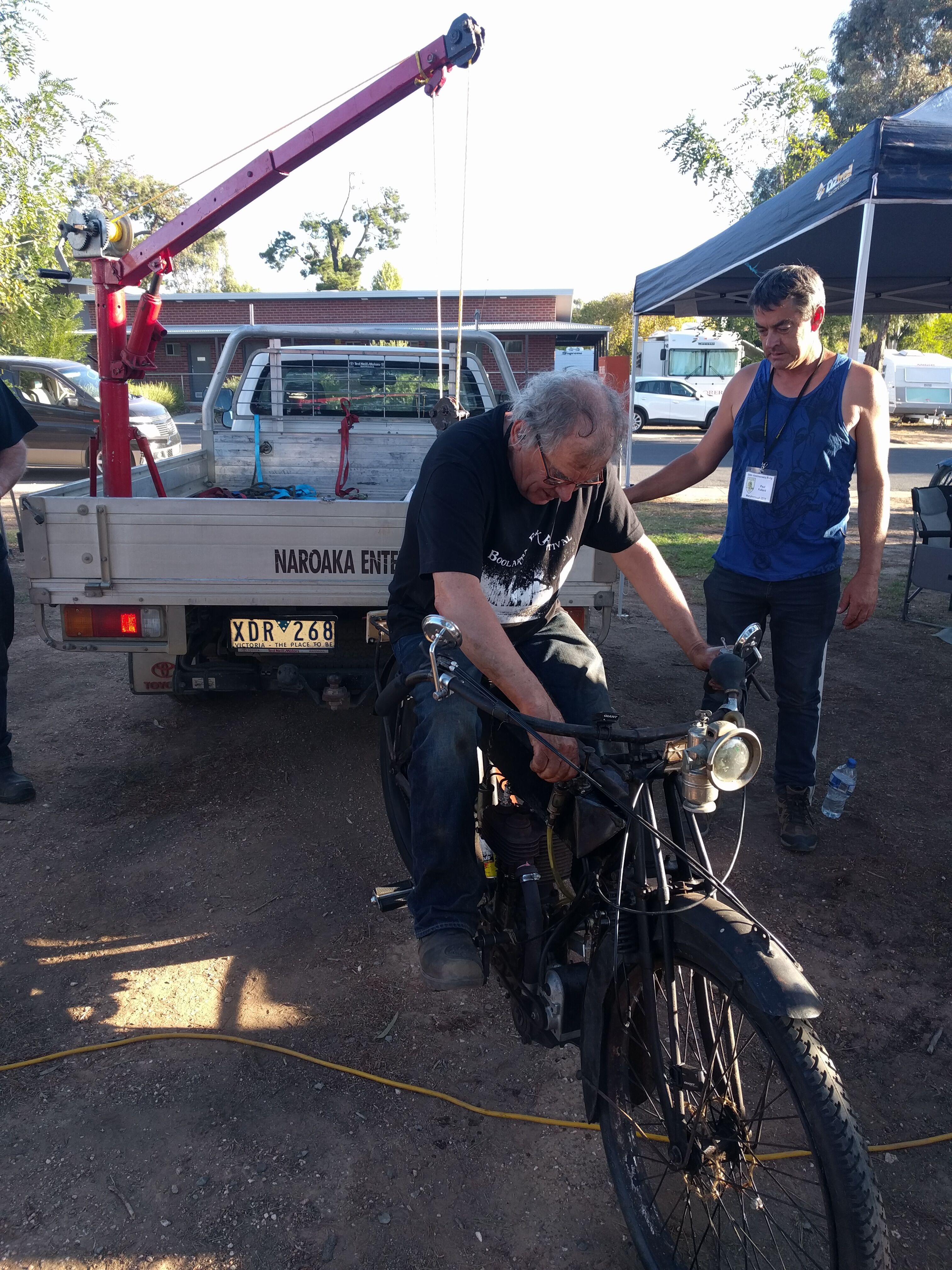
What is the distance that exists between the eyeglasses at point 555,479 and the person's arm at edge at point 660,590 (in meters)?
0.42

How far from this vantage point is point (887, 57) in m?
34.3

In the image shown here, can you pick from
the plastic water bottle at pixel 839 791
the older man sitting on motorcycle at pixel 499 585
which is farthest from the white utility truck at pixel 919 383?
the older man sitting on motorcycle at pixel 499 585

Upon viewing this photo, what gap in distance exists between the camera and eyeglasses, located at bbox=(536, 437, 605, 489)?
2.39 meters

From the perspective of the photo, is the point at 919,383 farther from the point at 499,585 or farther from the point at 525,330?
the point at 499,585

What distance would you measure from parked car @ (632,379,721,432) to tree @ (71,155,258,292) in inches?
510

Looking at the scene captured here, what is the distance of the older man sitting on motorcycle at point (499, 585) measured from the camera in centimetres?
233

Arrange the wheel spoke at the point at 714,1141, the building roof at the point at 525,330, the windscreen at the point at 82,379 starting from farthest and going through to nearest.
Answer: the building roof at the point at 525,330 < the windscreen at the point at 82,379 < the wheel spoke at the point at 714,1141

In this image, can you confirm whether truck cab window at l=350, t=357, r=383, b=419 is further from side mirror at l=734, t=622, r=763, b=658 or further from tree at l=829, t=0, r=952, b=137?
tree at l=829, t=0, r=952, b=137

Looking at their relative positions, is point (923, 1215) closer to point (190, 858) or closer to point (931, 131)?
point (190, 858)

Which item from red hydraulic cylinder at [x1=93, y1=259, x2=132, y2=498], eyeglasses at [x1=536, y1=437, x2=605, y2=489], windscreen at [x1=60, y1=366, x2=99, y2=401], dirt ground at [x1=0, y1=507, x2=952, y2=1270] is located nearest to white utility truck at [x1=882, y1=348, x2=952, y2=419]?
windscreen at [x1=60, y1=366, x2=99, y2=401]

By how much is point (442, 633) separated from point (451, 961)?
93 centimetres

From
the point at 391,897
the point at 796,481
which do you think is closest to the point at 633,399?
the point at 796,481

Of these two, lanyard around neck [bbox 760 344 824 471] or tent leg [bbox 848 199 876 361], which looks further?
tent leg [bbox 848 199 876 361]

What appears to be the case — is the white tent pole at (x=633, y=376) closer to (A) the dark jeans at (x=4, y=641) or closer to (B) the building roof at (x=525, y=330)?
(A) the dark jeans at (x=4, y=641)
